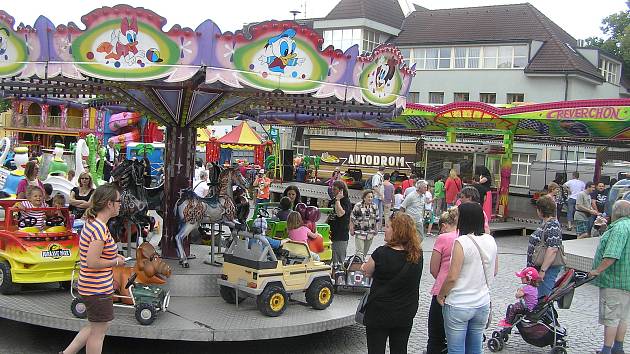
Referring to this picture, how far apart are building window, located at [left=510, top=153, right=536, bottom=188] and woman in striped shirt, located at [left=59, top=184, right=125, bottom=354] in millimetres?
29028

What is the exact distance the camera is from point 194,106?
9359mm

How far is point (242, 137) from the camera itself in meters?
29.1

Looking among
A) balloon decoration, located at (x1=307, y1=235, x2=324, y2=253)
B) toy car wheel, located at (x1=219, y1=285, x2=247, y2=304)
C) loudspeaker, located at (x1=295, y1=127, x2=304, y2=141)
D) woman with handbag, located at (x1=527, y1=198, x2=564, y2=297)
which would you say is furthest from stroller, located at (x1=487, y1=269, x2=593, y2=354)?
loudspeaker, located at (x1=295, y1=127, x2=304, y2=141)

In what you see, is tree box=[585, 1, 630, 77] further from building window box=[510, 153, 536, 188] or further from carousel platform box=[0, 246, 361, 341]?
carousel platform box=[0, 246, 361, 341]

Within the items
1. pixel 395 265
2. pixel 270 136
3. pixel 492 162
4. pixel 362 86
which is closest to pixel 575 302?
pixel 362 86

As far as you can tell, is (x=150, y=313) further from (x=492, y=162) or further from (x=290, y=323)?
(x=492, y=162)

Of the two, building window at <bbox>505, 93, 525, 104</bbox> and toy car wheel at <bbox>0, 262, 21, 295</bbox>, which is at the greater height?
building window at <bbox>505, 93, 525, 104</bbox>

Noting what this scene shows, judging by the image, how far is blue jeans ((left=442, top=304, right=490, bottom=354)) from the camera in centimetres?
522

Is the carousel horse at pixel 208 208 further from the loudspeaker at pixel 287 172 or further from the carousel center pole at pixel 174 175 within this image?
the loudspeaker at pixel 287 172

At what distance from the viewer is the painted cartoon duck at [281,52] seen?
675 centimetres

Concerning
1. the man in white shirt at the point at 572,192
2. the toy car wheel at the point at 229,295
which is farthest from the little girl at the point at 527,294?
the man in white shirt at the point at 572,192

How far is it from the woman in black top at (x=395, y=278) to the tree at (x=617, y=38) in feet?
156

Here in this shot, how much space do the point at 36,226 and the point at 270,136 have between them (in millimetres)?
22089

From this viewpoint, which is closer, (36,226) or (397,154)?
(36,226)
